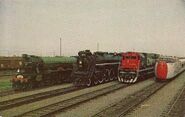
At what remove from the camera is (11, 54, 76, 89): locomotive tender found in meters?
27.4

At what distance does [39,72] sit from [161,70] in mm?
13781

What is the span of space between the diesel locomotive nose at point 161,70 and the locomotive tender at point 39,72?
10.2 metres

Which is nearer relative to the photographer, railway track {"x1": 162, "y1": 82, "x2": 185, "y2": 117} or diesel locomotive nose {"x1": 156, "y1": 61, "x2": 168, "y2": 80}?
railway track {"x1": 162, "y1": 82, "x2": 185, "y2": 117}

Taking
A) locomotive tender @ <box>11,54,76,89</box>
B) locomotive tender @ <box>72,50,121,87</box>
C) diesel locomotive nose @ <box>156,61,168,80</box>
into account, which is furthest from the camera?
diesel locomotive nose @ <box>156,61,168,80</box>

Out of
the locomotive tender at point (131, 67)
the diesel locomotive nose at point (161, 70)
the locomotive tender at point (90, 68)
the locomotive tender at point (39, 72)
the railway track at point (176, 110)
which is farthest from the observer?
the diesel locomotive nose at point (161, 70)

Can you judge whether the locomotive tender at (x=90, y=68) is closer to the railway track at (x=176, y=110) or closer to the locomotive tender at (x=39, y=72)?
the locomotive tender at (x=39, y=72)

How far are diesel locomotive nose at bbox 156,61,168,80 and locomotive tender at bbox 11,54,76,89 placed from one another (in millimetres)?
10165

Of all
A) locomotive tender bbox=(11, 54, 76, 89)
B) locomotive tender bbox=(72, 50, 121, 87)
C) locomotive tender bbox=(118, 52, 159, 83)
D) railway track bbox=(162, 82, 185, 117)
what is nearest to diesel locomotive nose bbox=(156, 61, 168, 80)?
locomotive tender bbox=(118, 52, 159, 83)

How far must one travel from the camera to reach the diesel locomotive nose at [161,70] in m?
34.8

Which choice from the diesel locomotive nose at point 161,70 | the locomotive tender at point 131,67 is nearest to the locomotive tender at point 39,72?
the locomotive tender at point 131,67

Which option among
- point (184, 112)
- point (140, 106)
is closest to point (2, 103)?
point (140, 106)

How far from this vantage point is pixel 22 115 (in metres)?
15.2

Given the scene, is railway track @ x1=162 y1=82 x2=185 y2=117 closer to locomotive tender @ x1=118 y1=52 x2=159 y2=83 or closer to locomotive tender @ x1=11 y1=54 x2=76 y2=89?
locomotive tender @ x1=118 y1=52 x2=159 y2=83

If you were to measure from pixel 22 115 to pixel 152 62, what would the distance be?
27.4m
